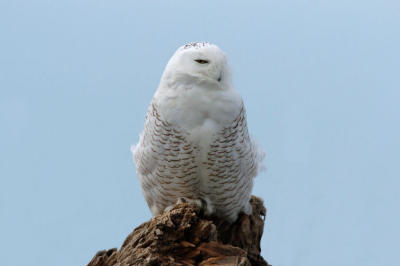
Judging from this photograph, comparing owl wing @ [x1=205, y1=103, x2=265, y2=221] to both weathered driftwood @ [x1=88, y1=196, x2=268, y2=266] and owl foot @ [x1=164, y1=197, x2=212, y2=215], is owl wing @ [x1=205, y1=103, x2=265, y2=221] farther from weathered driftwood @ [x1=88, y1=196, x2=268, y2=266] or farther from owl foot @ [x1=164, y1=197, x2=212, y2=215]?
weathered driftwood @ [x1=88, y1=196, x2=268, y2=266]

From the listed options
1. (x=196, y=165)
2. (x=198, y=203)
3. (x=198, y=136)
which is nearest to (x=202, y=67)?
(x=198, y=136)

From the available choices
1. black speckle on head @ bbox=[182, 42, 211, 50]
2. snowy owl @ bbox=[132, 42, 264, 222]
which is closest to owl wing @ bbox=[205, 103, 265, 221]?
snowy owl @ bbox=[132, 42, 264, 222]

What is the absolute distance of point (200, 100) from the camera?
2984 mm

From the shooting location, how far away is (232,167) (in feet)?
10.2

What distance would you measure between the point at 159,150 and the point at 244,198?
0.54 metres

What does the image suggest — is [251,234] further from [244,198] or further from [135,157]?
[135,157]

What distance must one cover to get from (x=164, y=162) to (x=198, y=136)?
0.23 m

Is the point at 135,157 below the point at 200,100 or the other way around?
below

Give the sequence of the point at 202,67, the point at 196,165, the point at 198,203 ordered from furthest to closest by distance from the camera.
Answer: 1. the point at 198,203
2. the point at 196,165
3. the point at 202,67

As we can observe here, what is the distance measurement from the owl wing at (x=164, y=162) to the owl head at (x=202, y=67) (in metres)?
0.22

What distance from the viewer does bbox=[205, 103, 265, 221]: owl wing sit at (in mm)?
3059

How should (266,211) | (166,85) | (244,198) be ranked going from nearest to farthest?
(166,85)
(244,198)
(266,211)

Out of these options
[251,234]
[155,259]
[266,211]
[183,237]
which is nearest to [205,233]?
[183,237]

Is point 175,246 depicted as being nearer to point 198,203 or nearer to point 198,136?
point 198,203
